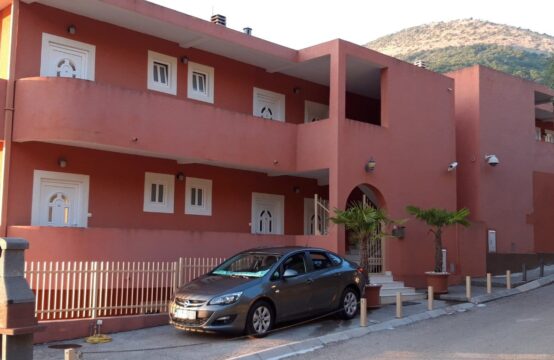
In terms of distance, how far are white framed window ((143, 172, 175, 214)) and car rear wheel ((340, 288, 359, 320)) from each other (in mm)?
5598

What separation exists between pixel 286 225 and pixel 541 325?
336 inches

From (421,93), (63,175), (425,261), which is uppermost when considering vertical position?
(421,93)

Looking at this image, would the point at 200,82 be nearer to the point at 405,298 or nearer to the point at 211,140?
the point at 211,140

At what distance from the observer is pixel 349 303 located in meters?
12.8

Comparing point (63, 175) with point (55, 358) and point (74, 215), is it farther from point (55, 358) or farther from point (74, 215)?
point (55, 358)

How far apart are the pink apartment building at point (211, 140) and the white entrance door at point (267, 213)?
0.05 meters

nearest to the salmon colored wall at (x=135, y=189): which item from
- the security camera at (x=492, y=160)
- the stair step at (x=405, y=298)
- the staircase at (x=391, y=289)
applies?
the staircase at (x=391, y=289)

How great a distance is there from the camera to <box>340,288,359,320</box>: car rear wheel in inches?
496

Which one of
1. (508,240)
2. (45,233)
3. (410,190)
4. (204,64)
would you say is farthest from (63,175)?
(508,240)

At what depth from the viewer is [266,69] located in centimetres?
1838

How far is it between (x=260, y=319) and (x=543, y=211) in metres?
18.1

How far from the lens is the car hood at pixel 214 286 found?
10.5 meters

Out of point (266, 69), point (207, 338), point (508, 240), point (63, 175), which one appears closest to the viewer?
point (207, 338)

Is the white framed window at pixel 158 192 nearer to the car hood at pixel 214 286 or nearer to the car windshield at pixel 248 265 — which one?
the car windshield at pixel 248 265
